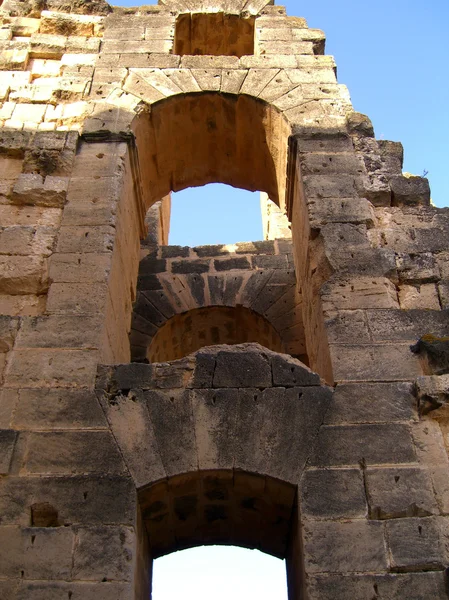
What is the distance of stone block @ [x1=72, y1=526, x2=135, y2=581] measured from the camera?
3.10 metres

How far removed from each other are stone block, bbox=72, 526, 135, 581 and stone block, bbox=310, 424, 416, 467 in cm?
107

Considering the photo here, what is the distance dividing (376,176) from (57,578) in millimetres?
3783

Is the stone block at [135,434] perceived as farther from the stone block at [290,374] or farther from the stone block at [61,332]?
the stone block at [290,374]

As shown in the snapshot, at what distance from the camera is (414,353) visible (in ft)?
13.0

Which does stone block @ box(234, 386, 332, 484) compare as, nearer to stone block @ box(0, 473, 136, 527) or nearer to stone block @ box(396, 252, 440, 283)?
stone block @ box(0, 473, 136, 527)

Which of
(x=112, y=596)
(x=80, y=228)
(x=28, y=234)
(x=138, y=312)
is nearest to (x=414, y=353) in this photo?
(x=112, y=596)

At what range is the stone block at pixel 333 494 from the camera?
3.31 meters

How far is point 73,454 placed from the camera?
11.5 feet

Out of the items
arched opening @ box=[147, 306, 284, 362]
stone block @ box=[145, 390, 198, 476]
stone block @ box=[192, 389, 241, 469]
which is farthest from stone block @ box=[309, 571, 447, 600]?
arched opening @ box=[147, 306, 284, 362]

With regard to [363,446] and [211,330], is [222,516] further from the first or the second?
[211,330]

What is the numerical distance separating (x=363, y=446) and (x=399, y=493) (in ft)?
1.01

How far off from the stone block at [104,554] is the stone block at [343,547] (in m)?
0.87

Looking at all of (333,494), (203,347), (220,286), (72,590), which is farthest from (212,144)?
(72,590)

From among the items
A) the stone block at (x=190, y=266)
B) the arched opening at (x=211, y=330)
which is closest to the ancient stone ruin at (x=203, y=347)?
the arched opening at (x=211, y=330)
